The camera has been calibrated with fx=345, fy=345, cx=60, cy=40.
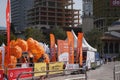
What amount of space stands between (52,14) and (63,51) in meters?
120

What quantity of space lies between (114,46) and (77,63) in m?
75.5

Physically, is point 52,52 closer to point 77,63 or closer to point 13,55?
A: point 77,63

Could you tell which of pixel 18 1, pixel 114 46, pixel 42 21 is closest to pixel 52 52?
pixel 114 46

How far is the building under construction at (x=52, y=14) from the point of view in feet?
493

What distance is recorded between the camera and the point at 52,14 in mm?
152250

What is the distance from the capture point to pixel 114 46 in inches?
4291

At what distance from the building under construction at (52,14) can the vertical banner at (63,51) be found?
11445 cm

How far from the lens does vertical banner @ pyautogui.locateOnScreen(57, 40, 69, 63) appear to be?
105 feet

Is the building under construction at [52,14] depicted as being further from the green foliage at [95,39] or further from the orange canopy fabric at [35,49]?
the orange canopy fabric at [35,49]

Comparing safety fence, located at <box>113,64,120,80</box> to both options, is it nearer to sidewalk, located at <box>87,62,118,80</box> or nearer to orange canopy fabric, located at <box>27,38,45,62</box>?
sidewalk, located at <box>87,62,118,80</box>

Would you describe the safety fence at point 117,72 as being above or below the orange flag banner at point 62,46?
above

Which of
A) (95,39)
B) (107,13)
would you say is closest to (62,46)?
(95,39)

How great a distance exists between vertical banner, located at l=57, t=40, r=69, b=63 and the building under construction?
375ft

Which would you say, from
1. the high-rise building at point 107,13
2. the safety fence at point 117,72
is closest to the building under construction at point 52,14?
the high-rise building at point 107,13
